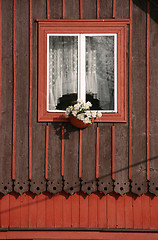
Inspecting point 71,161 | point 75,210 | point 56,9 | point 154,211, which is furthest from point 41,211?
→ point 56,9

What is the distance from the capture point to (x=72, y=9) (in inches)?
269

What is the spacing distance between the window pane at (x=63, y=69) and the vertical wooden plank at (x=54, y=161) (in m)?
0.54

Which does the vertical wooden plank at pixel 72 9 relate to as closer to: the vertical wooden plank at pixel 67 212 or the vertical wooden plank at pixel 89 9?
the vertical wooden plank at pixel 89 9

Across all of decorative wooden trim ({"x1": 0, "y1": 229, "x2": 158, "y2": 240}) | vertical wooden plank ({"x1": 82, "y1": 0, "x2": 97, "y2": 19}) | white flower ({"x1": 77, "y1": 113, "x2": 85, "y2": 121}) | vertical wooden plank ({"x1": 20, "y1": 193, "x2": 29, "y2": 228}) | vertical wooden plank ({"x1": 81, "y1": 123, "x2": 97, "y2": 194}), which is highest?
vertical wooden plank ({"x1": 82, "y1": 0, "x2": 97, "y2": 19})

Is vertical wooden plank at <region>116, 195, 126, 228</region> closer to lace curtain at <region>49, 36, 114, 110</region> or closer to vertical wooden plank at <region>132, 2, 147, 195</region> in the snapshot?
vertical wooden plank at <region>132, 2, 147, 195</region>

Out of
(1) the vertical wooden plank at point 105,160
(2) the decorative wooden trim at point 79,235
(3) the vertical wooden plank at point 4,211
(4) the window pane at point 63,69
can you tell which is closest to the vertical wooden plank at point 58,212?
(2) the decorative wooden trim at point 79,235

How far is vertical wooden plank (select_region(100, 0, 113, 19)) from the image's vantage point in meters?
6.82

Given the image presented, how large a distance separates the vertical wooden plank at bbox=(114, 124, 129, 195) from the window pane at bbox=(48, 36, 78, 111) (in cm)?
96

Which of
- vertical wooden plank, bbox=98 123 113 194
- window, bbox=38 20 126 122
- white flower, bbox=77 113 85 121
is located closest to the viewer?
white flower, bbox=77 113 85 121

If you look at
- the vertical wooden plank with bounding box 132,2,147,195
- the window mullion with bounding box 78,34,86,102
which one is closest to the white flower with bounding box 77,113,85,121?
the window mullion with bounding box 78,34,86,102

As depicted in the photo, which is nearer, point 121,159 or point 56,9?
point 121,159

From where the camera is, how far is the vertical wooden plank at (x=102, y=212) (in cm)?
671

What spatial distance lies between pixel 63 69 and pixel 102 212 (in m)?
2.51

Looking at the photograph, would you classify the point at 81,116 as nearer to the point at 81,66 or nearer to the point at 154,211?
the point at 81,66
